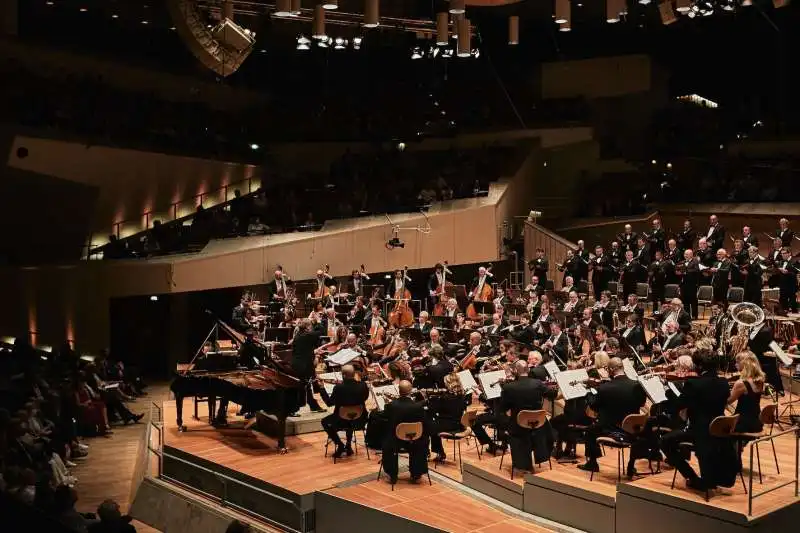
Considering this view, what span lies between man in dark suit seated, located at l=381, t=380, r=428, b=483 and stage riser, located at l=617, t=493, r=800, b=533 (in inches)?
99.0

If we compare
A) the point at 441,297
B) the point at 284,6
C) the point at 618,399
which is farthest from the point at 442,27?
the point at 618,399

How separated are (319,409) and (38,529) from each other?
9702 millimetres

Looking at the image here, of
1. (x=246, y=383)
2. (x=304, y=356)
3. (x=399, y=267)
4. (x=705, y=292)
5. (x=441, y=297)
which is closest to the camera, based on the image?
(x=246, y=383)

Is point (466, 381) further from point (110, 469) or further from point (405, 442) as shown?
point (110, 469)

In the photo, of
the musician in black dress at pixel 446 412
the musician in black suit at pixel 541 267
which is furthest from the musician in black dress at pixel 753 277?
the musician in black dress at pixel 446 412

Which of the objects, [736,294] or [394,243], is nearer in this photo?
[736,294]

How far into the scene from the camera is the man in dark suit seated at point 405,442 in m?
10.5

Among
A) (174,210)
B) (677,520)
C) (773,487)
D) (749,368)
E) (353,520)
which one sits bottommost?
(353,520)

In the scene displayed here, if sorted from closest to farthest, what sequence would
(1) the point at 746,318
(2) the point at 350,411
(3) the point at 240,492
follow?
(3) the point at 240,492, (2) the point at 350,411, (1) the point at 746,318

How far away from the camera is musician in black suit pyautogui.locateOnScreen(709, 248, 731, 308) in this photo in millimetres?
15883

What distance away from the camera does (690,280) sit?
1620cm

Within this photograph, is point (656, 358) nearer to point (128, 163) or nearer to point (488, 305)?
point (488, 305)

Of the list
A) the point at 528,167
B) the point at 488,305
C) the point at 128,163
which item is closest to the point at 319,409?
the point at 488,305

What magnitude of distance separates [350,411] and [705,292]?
710 centimetres
